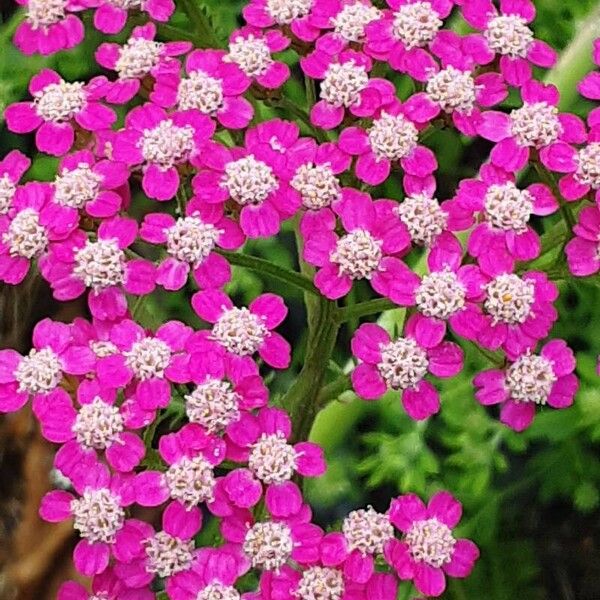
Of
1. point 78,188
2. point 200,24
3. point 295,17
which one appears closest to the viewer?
point 78,188

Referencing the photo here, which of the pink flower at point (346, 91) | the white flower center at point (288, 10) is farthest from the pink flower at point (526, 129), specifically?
the white flower center at point (288, 10)

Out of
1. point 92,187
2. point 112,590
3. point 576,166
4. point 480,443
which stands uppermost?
point 576,166

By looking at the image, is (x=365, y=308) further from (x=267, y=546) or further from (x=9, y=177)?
(x=9, y=177)

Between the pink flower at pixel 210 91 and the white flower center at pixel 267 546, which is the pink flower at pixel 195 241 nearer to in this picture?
the pink flower at pixel 210 91

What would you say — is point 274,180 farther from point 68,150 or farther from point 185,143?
point 68,150

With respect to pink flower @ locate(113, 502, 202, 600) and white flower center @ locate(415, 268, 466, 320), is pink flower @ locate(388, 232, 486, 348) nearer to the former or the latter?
white flower center @ locate(415, 268, 466, 320)

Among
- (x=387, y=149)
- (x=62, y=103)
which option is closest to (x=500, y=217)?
(x=387, y=149)
